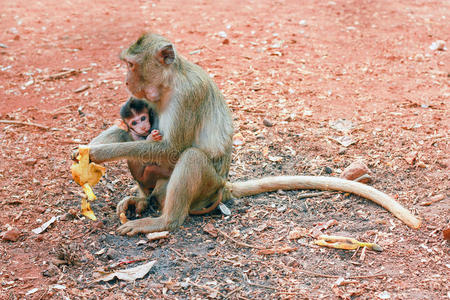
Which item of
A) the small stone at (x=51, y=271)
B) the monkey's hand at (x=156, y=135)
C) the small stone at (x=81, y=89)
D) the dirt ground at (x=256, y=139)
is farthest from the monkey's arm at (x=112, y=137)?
the small stone at (x=81, y=89)

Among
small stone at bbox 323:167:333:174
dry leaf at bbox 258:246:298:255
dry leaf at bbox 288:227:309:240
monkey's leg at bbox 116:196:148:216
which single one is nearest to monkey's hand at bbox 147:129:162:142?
monkey's leg at bbox 116:196:148:216

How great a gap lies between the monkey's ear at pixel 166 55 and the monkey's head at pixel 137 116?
0.60m

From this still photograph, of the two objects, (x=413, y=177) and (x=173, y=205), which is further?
(x=413, y=177)

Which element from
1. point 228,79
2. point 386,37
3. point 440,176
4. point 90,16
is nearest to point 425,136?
point 440,176

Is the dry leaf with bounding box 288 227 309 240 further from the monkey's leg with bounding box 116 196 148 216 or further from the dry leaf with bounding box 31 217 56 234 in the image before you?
the dry leaf with bounding box 31 217 56 234

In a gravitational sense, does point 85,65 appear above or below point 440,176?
above

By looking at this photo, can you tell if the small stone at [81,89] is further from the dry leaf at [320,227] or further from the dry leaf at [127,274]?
the dry leaf at [320,227]

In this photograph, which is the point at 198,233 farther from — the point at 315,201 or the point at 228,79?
the point at 228,79

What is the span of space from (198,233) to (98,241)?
105 centimetres

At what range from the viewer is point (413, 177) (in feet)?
20.5

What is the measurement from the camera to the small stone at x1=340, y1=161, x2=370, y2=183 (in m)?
6.23

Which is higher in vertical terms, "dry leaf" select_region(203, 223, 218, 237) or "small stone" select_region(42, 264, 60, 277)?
"small stone" select_region(42, 264, 60, 277)

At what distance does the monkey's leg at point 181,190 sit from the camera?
521cm

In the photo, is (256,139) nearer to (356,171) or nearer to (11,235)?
(356,171)
